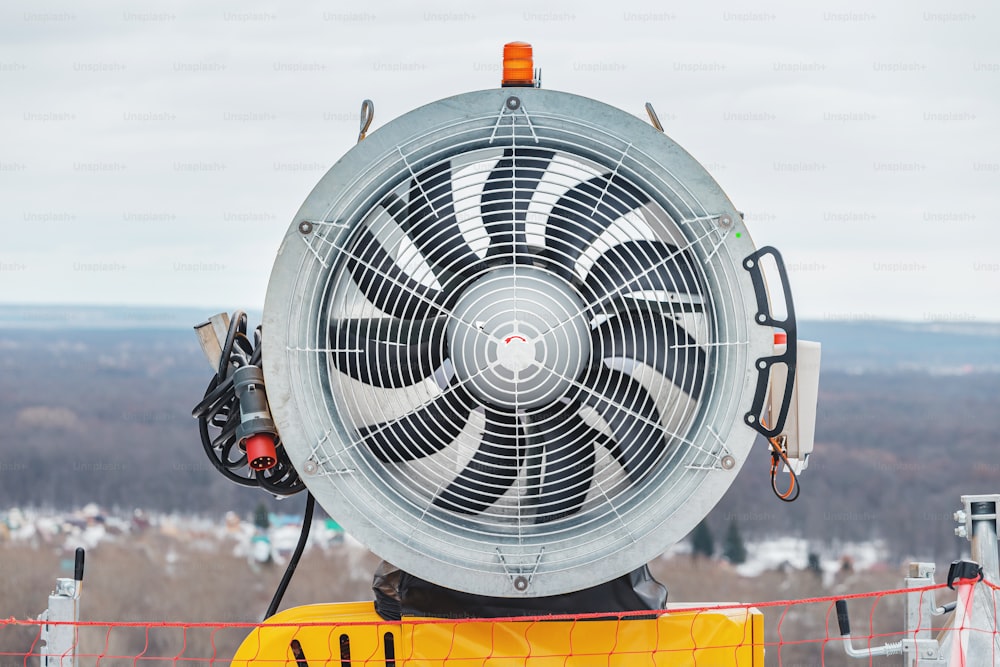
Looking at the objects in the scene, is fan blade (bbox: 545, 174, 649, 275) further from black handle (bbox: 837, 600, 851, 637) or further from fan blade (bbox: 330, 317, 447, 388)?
black handle (bbox: 837, 600, 851, 637)

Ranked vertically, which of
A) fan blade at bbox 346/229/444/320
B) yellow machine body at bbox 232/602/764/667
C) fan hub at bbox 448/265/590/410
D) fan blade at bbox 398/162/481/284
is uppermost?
fan blade at bbox 398/162/481/284

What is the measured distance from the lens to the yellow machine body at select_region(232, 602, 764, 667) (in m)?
2.55

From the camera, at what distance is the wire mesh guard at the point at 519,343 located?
7.74ft

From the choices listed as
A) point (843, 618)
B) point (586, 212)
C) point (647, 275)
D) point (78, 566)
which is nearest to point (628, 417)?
point (647, 275)

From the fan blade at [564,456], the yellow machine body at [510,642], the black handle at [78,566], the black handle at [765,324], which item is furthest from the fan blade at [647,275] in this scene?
the black handle at [78,566]

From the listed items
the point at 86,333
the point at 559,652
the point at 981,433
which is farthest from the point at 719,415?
the point at 86,333

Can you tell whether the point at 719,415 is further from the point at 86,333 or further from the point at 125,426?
the point at 86,333

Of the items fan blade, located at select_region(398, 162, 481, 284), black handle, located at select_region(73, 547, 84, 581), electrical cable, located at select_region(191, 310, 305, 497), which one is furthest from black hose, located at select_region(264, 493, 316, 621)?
fan blade, located at select_region(398, 162, 481, 284)

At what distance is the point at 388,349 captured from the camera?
2.54m

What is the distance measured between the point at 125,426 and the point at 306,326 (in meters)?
14.6

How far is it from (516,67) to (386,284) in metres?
0.59

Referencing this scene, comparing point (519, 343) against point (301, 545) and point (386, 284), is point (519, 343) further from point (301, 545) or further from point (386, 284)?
point (301, 545)

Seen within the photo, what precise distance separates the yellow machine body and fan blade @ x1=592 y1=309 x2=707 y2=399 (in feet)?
1.87

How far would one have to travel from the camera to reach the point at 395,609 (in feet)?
8.64
